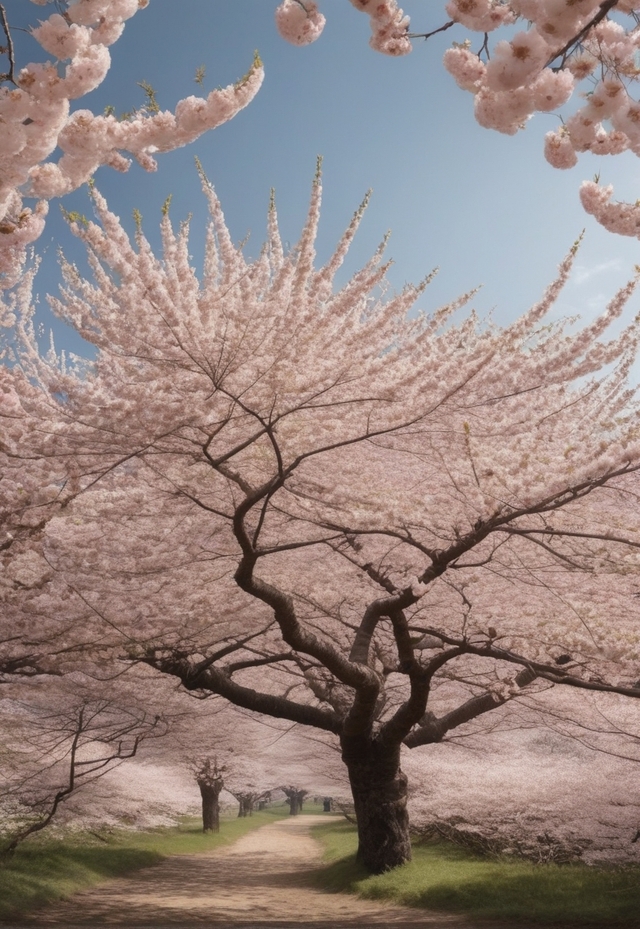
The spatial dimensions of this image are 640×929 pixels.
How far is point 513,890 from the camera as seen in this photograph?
9.69 m

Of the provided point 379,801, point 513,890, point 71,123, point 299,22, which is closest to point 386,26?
point 299,22

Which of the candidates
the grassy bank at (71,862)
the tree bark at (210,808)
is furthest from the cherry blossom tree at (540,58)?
the tree bark at (210,808)

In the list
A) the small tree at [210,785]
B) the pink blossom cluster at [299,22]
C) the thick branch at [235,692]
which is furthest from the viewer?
the small tree at [210,785]

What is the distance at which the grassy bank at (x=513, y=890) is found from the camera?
848cm

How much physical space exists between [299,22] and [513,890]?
10415mm

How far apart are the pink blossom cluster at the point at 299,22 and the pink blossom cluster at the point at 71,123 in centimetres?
50

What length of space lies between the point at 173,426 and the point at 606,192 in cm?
439

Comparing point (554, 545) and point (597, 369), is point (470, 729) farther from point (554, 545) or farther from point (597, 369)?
point (597, 369)

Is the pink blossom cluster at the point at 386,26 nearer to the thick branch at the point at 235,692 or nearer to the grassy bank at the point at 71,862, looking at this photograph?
the thick branch at the point at 235,692

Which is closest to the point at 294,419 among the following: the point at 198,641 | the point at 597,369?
the point at 597,369

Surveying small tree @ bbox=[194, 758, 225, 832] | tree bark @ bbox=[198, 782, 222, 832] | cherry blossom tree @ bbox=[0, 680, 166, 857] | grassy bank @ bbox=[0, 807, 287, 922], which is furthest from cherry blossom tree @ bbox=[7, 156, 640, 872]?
tree bark @ bbox=[198, 782, 222, 832]

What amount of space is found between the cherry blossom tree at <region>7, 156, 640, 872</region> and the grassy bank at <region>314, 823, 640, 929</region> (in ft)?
2.38

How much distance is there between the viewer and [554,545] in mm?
8961

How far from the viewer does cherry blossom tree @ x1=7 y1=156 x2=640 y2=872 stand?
694 centimetres
